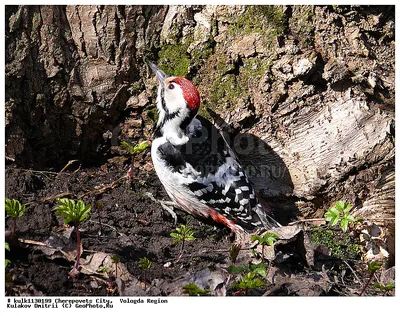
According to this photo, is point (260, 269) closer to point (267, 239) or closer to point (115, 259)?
point (267, 239)

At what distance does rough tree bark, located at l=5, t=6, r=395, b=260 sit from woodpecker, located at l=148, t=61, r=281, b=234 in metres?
0.23

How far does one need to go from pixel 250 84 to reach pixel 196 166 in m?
0.79

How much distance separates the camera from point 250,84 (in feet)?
14.2

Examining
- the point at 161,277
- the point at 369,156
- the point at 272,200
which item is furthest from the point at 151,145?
the point at 369,156

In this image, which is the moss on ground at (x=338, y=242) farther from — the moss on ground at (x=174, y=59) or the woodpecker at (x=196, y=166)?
the moss on ground at (x=174, y=59)

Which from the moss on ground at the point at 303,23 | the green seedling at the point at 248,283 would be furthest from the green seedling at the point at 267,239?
the moss on ground at the point at 303,23

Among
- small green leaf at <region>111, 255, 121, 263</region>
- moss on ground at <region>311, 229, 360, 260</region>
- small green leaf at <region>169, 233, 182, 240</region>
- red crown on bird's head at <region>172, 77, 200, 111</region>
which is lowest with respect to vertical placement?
moss on ground at <region>311, 229, 360, 260</region>

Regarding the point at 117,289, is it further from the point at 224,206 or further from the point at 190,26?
the point at 190,26

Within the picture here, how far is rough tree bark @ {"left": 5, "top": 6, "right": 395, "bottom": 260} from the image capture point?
163 inches

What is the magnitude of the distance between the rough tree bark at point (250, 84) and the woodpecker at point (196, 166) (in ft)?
0.76

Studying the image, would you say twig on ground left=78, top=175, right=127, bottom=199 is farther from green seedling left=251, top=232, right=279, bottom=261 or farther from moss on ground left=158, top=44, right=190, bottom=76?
green seedling left=251, top=232, right=279, bottom=261

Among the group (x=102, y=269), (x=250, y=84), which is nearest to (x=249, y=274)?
(x=102, y=269)

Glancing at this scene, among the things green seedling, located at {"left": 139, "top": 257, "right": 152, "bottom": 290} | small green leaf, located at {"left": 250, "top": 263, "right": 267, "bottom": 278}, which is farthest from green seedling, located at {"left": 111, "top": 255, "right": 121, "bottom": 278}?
small green leaf, located at {"left": 250, "top": 263, "right": 267, "bottom": 278}

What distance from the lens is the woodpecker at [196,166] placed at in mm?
4211
